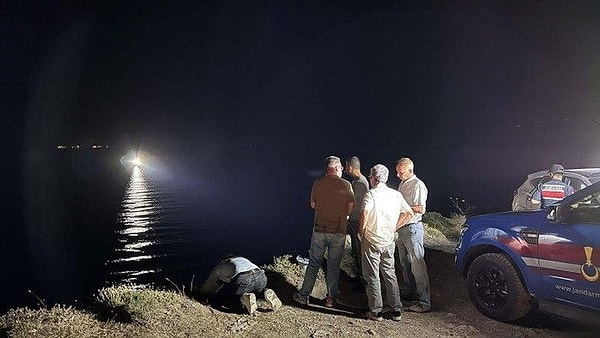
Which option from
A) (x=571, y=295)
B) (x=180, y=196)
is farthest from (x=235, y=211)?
(x=571, y=295)

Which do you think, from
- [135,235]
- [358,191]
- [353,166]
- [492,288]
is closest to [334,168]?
[353,166]

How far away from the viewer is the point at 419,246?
629cm

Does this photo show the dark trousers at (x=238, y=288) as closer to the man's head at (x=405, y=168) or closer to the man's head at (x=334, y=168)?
the man's head at (x=334, y=168)

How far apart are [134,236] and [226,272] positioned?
3604 centimetres

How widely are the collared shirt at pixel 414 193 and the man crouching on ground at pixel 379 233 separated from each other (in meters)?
0.27

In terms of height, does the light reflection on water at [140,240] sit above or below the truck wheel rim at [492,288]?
below

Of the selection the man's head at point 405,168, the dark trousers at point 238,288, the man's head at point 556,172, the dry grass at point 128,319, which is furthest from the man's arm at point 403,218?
the man's head at point 556,172

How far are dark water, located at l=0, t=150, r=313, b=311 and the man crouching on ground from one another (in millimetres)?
8767

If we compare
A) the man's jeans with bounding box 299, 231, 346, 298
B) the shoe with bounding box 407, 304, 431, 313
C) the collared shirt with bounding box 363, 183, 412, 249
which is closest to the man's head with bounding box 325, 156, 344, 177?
the collared shirt with bounding box 363, 183, 412, 249

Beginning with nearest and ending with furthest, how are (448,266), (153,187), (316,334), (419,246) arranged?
(316,334) < (419,246) < (448,266) < (153,187)

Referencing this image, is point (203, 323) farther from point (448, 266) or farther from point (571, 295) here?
point (448, 266)

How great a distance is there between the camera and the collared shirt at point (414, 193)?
20.4ft

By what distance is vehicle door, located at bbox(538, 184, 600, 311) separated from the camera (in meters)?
4.78

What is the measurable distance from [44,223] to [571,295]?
53.1 m
